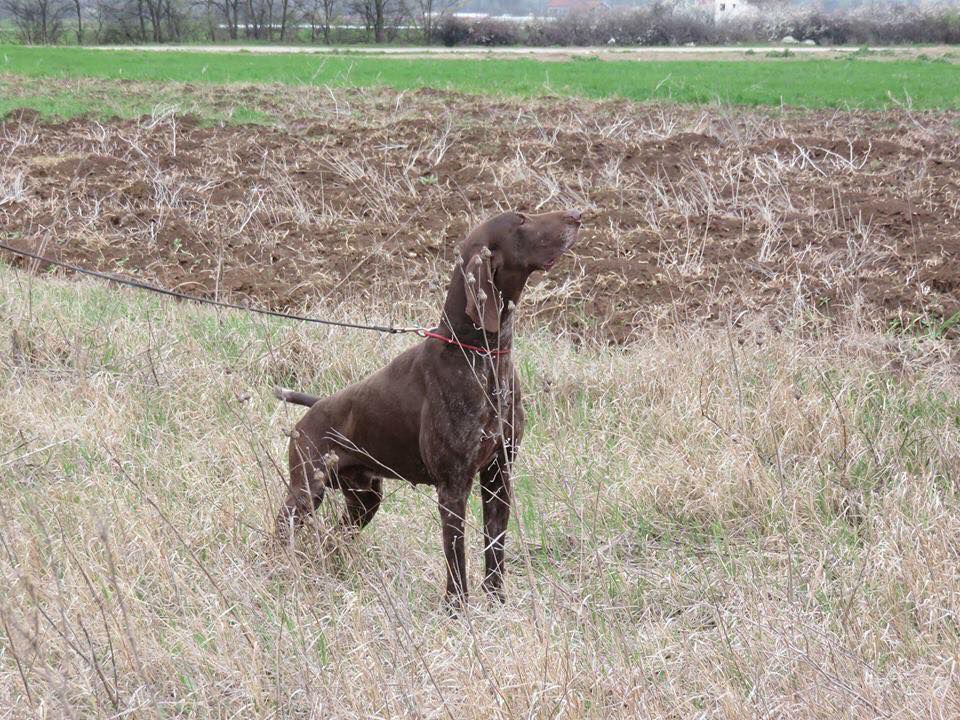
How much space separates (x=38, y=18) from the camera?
60656 mm

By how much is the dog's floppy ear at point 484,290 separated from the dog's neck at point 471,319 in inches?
2.0

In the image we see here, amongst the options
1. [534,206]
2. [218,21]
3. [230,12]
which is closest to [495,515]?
[534,206]

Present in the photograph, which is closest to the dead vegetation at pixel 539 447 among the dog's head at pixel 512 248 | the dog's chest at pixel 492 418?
the dog's chest at pixel 492 418

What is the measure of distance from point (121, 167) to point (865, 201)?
787 centimetres

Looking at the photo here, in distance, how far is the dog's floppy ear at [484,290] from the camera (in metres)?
3.78

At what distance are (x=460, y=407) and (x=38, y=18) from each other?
212ft

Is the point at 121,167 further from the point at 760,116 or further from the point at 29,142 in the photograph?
the point at 760,116

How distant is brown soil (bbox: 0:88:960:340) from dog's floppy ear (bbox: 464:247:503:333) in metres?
3.32

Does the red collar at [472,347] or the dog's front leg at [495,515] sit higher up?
the red collar at [472,347]

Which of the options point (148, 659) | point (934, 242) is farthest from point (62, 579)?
point (934, 242)

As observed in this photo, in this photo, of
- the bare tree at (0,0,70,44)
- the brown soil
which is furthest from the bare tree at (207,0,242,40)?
the brown soil

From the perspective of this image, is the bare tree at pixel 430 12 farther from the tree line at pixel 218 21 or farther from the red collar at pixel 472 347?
the red collar at pixel 472 347

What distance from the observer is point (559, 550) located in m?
4.52

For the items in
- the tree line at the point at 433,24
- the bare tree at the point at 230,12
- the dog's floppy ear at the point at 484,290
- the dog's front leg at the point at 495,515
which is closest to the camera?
the dog's floppy ear at the point at 484,290
